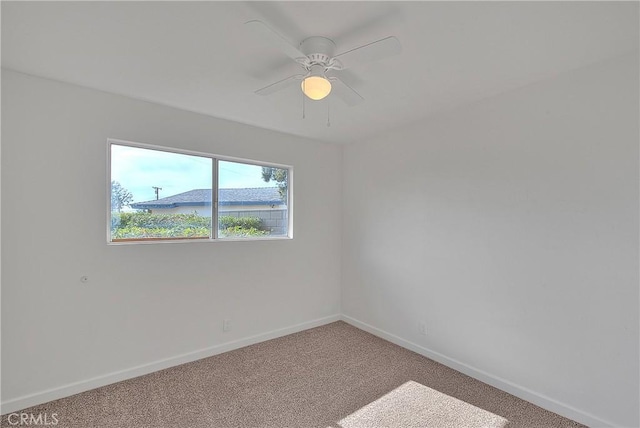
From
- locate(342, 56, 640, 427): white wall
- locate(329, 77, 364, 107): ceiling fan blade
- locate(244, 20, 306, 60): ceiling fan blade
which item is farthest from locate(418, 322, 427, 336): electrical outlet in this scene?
locate(244, 20, 306, 60): ceiling fan blade

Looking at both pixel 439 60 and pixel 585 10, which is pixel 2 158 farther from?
pixel 585 10

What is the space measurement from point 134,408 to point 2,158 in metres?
1.93

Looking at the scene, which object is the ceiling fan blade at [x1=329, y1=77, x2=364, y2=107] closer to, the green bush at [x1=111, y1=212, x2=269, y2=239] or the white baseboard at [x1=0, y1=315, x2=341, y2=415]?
the green bush at [x1=111, y1=212, x2=269, y2=239]

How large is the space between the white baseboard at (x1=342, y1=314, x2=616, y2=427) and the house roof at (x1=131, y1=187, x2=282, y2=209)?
2.01m

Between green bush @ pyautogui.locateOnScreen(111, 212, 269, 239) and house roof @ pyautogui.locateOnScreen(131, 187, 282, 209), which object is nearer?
green bush @ pyautogui.locateOnScreen(111, 212, 269, 239)

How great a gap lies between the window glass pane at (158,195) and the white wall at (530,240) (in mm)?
1989

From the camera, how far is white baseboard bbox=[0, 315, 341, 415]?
2.09 metres

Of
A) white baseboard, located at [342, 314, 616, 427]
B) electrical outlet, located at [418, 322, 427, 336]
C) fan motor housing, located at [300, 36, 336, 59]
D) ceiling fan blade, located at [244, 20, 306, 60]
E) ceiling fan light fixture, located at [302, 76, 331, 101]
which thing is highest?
fan motor housing, located at [300, 36, 336, 59]

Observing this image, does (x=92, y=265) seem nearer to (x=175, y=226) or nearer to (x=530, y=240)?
(x=175, y=226)

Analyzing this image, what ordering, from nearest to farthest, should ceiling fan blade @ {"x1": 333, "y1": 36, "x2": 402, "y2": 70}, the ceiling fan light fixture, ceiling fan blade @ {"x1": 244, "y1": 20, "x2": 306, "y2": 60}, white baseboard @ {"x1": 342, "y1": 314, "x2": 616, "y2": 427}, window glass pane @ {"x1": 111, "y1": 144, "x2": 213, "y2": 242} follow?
ceiling fan blade @ {"x1": 244, "y1": 20, "x2": 306, "y2": 60}
ceiling fan blade @ {"x1": 333, "y1": 36, "x2": 402, "y2": 70}
the ceiling fan light fixture
white baseboard @ {"x1": 342, "y1": 314, "x2": 616, "y2": 427}
window glass pane @ {"x1": 111, "y1": 144, "x2": 213, "y2": 242}

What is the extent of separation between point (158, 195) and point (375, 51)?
2197 mm

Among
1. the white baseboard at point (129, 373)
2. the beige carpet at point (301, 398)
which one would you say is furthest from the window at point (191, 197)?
the beige carpet at point (301, 398)

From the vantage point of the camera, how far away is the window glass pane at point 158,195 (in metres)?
2.54

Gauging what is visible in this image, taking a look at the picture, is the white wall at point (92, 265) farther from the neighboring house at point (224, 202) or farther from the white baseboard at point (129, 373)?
the neighboring house at point (224, 202)
